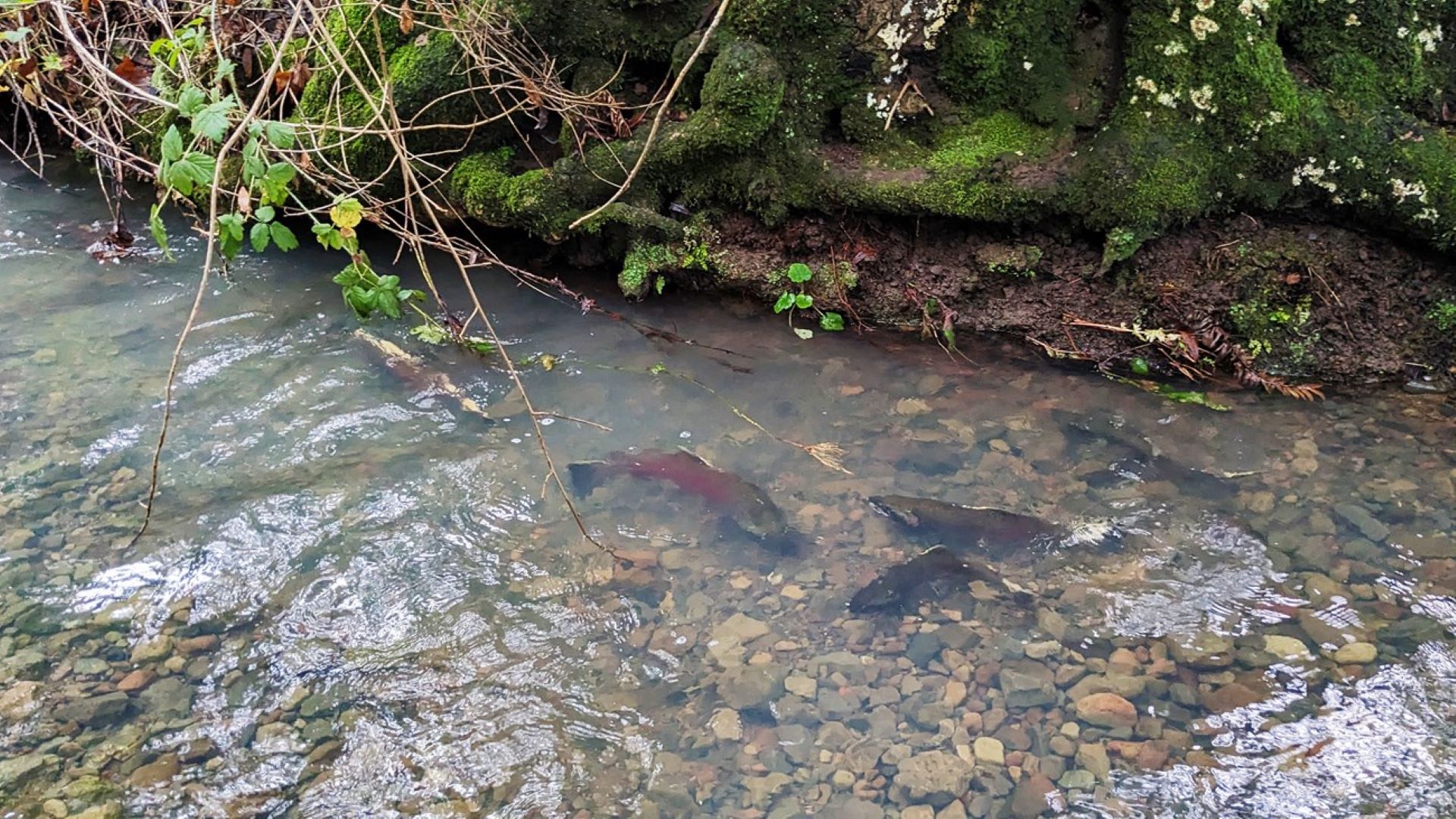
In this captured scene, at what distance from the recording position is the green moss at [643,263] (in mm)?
5512

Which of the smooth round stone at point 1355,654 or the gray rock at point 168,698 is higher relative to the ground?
the smooth round stone at point 1355,654

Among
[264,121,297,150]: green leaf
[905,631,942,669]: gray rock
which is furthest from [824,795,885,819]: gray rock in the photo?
[264,121,297,150]: green leaf

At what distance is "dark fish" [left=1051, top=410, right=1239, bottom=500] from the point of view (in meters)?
4.18

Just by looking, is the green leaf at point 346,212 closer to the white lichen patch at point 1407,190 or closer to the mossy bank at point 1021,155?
the mossy bank at point 1021,155

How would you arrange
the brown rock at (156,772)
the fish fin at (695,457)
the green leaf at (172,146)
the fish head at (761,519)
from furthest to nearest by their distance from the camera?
the fish fin at (695,457)
the fish head at (761,519)
the brown rock at (156,772)
the green leaf at (172,146)

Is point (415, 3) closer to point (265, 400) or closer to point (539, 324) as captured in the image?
point (539, 324)

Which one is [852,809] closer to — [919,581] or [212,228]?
[919,581]

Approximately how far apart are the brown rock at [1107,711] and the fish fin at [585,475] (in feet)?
7.44

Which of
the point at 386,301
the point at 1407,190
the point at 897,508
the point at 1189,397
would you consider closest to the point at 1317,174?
the point at 1407,190

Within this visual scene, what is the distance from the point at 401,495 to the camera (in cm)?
414

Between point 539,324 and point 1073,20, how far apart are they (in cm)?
349

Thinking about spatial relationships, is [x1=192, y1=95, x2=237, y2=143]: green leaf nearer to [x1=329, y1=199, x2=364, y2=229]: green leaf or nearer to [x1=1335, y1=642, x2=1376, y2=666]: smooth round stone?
[x1=329, y1=199, x2=364, y2=229]: green leaf

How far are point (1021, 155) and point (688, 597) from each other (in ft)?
10.2

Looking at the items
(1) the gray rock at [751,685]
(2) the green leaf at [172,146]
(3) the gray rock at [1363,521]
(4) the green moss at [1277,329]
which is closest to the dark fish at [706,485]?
(1) the gray rock at [751,685]
